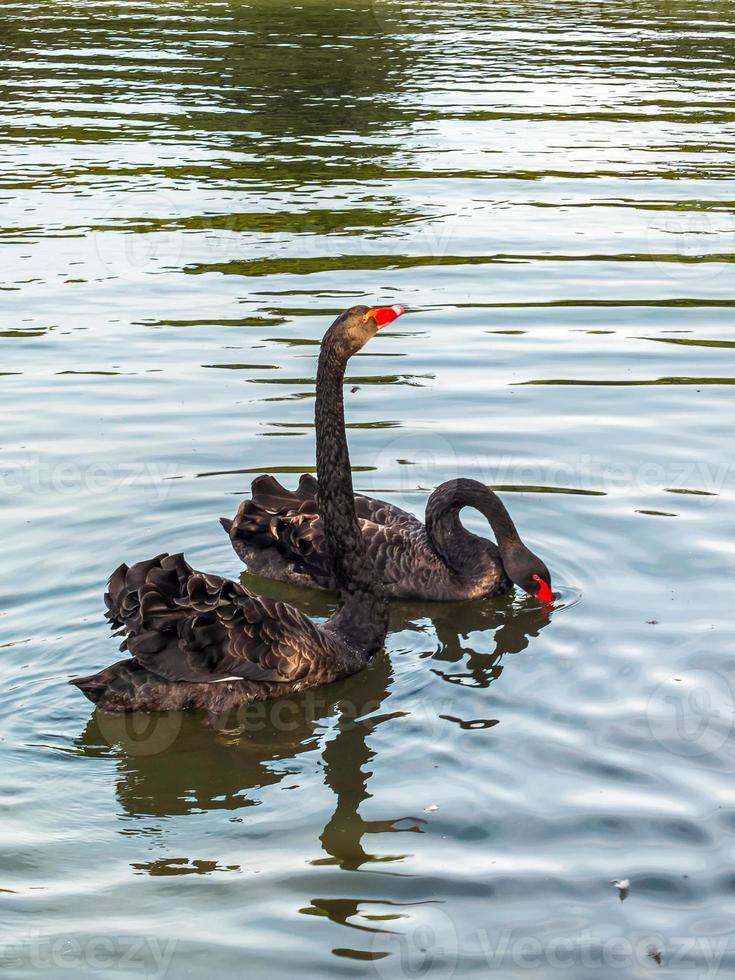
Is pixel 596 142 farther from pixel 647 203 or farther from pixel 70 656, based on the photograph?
pixel 70 656

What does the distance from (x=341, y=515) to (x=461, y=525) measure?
1.13 m

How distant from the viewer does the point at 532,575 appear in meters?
7.07

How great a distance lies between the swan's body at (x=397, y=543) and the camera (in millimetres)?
7488

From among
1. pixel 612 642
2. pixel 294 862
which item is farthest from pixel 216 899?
pixel 612 642

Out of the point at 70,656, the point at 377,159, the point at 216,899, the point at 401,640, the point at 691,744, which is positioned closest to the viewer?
the point at 216,899

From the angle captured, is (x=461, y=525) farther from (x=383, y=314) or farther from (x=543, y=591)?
(x=383, y=314)

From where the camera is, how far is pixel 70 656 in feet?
21.3

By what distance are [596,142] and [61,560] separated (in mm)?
11168

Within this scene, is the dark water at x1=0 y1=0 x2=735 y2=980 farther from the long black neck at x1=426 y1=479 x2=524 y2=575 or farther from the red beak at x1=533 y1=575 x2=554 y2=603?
the long black neck at x1=426 y1=479 x2=524 y2=575

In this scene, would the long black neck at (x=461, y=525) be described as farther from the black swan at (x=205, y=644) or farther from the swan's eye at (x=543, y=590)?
the black swan at (x=205, y=644)

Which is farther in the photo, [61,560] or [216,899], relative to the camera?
[61,560]

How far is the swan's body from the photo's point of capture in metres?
7.49

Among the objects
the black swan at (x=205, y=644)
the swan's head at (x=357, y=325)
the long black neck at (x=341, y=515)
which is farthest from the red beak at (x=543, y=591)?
the swan's head at (x=357, y=325)

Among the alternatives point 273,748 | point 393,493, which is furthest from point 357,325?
point 393,493
